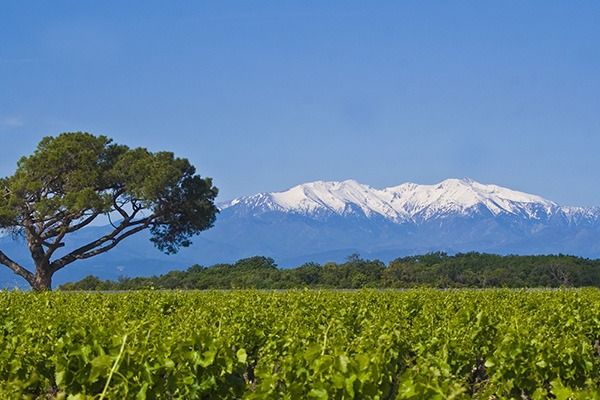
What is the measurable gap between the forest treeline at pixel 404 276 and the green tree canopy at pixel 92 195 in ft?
7.56

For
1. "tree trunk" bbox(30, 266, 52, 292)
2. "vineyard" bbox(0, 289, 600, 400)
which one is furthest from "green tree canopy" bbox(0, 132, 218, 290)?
"vineyard" bbox(0, 289, 600, 400)

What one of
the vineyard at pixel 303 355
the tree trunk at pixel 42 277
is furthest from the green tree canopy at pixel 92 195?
the vineyard at pixel 303 355

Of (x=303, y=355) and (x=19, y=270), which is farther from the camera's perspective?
(x=19, y=270)

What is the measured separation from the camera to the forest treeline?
44125 millimetres

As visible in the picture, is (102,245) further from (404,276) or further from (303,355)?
(303,355)

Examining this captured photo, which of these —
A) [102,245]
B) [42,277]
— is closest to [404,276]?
[102,245]

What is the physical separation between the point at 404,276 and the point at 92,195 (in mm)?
15476

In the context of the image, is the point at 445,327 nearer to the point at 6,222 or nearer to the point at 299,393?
the point at 299,393

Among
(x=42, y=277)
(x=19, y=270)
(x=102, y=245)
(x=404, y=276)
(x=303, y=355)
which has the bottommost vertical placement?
(x=303, y=355)

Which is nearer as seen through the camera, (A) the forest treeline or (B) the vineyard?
(B) the vineyard

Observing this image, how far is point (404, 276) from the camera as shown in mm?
45906

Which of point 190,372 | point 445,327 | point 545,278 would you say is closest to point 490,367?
point 445,327

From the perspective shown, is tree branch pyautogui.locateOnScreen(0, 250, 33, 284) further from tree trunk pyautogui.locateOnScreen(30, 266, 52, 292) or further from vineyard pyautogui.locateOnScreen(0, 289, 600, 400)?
vineyard pyautogui.locateOnScreen(0, 289, 600, 400)

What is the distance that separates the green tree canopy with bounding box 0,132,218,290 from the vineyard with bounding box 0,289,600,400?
82.3ft
